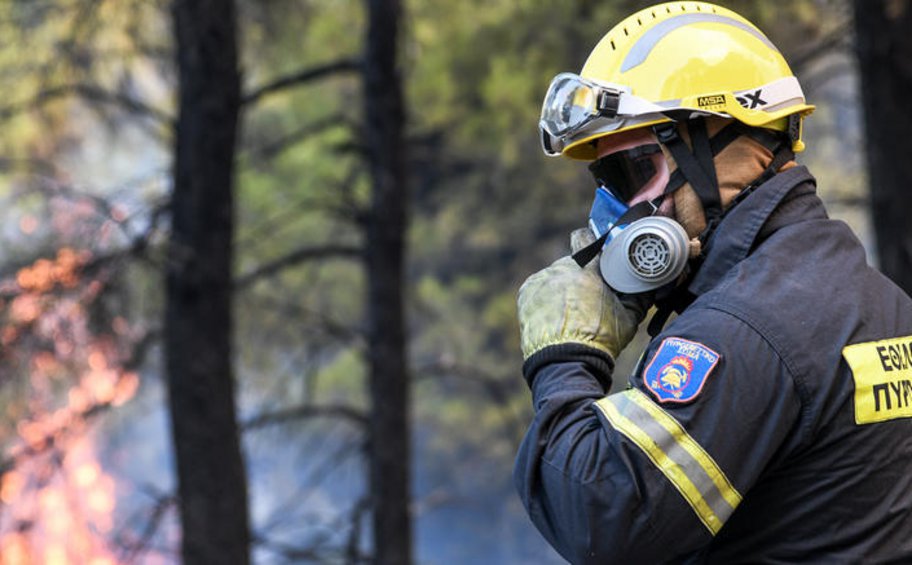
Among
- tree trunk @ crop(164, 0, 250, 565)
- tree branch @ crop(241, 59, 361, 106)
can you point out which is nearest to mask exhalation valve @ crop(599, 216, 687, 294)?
tree trunk @ crop(164, 0, 250, 565)

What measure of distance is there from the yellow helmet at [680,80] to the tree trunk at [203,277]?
3.34 meters

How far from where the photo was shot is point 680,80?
2100 mm

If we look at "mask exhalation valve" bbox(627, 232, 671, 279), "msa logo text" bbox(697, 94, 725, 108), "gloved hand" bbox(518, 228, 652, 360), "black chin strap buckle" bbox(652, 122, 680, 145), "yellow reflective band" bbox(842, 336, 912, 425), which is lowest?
"yellow reflective band" bbox(842, 336, 912, 425)

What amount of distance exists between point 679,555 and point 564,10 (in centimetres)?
820

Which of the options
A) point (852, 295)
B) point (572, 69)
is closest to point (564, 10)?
point (572, 69)

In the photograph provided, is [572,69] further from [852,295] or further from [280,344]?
[852,295]

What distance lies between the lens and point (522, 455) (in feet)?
6.26

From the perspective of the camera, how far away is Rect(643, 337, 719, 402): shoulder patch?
1.75 meters

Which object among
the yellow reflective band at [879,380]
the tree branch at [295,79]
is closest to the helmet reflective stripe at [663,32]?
the yellow reflective band at [879,380]

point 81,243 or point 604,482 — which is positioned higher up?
point 81,243

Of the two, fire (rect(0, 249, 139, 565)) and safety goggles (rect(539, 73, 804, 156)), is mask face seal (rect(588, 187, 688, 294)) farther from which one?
fire (rect(0, 249, 139, 565))

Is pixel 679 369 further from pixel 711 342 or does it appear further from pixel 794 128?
pixel 794 128

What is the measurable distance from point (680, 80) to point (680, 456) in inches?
29.4

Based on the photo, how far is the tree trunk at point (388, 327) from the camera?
7.82 metres
